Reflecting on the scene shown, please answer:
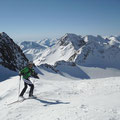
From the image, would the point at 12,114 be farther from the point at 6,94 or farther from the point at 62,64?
the point at 62,64

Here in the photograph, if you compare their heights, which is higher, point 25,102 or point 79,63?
point 25,102

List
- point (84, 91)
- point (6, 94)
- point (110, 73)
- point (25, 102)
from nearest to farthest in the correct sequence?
point (25, 102) → point (84, 91) → point (6, 94) → point (110, 73)

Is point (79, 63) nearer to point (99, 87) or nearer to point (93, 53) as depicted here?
point (93, 53)

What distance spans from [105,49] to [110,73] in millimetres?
42660

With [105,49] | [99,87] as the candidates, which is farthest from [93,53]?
[99,87]

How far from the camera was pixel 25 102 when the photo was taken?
485 inches

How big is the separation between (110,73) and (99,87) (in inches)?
4590

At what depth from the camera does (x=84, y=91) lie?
15391mm

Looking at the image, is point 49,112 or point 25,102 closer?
point 49,112

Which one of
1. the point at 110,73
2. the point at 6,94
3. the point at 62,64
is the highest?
the point at 6,94

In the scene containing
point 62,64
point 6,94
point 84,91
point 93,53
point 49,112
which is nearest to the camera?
point 49,112

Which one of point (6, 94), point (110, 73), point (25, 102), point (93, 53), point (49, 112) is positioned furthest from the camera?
point (93, 53)

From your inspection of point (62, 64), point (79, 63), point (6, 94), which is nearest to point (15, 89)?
point (6, 94)

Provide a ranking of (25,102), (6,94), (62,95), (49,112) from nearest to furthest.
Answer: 1. (49,112)
2. (25,102)
3. (62,95)
4. (6,94)
